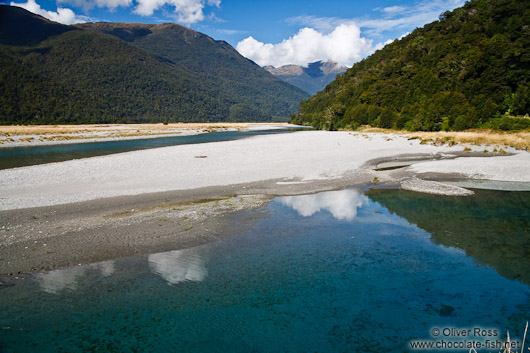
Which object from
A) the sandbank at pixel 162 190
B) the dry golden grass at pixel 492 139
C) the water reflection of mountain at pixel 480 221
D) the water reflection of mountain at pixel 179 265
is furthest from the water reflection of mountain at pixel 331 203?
the dry golden grass at pixel 492 139

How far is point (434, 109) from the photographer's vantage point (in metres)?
55.3

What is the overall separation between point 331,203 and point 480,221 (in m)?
6.84

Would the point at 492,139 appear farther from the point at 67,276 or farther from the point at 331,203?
the point at 67,276

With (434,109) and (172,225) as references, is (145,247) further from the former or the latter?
(434,109)

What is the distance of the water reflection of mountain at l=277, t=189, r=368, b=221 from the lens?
49.3 ft

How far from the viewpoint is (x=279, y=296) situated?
318 inches

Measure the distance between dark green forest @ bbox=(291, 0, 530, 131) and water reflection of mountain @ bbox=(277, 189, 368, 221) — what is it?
4068 cm

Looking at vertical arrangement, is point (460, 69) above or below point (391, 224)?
above

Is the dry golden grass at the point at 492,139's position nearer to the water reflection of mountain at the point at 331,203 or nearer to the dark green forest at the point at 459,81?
the dark green forest at the point at 459,81

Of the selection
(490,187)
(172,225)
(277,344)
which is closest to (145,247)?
(172,225)

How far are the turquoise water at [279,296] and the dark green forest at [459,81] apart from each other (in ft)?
154

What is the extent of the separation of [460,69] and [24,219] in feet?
245

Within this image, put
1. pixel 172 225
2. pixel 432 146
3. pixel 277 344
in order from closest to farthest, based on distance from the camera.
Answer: pixel 277 344, pixel 172 225, pixel 432 146

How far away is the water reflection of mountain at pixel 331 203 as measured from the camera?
15.0 metres
